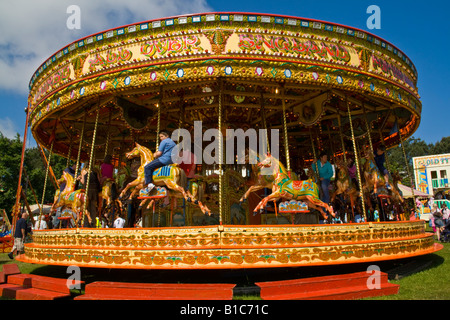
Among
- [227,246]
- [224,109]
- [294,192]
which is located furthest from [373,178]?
[227,246]

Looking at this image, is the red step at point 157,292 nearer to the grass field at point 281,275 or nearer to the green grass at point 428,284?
the grass field at point 281,275

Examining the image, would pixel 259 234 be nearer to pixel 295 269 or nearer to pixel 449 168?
pixel 295 269

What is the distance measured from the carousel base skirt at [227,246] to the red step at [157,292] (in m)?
1.29

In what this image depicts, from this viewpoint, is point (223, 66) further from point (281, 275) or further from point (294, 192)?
point (281, 275)

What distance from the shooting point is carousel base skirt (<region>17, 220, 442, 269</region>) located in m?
6.23

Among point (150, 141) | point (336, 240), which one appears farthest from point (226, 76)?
point (150, 141)

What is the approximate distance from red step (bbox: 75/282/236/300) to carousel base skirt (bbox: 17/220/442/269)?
129cm

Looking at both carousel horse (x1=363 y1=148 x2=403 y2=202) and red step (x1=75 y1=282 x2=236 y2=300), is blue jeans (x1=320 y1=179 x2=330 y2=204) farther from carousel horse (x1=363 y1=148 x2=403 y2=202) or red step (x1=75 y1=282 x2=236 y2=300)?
red step (x1=75 y1=282 x2=236 y2=300)

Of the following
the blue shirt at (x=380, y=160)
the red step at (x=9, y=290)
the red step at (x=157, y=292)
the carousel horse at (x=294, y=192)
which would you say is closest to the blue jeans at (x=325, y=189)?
the blue shirt at (x=380, y=160)

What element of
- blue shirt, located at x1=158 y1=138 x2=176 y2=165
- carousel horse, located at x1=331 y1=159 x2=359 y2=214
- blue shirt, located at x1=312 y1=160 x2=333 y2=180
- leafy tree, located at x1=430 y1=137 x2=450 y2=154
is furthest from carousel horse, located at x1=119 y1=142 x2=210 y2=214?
leafy tree, located at x1=430 y1=137 x2=450 y2=154

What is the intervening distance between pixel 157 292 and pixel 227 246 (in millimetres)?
1807

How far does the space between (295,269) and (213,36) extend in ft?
19.5

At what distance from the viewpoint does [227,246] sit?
6266 millimetres

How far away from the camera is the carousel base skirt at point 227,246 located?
6234 mm
